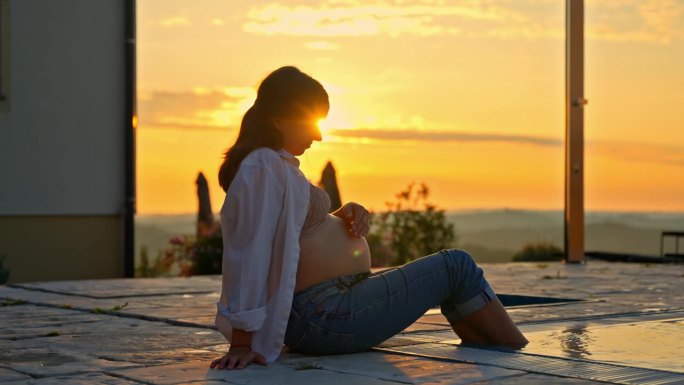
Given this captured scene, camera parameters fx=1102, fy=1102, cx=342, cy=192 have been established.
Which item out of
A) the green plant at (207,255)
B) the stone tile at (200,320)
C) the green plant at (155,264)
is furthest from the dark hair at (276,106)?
the green plant at (155,264)

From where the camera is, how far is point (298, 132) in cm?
346

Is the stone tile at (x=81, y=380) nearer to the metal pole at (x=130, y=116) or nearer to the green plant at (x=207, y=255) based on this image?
the metal pole at (x=130, y=116)

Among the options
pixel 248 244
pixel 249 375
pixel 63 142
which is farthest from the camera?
pixel 63 142

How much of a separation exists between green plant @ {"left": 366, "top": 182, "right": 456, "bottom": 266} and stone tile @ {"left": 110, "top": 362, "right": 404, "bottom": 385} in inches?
388

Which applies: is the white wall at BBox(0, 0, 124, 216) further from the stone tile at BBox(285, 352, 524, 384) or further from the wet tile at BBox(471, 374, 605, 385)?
the wet tile at BBox(471, 374, 605, 385)

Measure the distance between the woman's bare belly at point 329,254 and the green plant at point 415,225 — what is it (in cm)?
962

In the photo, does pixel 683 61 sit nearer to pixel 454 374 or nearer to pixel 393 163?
pixel 393 163

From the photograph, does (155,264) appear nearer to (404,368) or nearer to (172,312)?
(172,312)

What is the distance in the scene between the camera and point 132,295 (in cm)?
668

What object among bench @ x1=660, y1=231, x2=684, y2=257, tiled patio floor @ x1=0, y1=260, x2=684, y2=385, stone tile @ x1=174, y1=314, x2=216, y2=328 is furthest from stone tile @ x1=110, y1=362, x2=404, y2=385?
bench @ x1=660, y1=231, x2=684, y2=257

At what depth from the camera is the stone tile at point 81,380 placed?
3.22 meters

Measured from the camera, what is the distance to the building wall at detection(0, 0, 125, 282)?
10062mm

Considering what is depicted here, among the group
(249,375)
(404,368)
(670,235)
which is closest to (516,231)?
(670,235)

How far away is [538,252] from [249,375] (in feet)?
37.6
